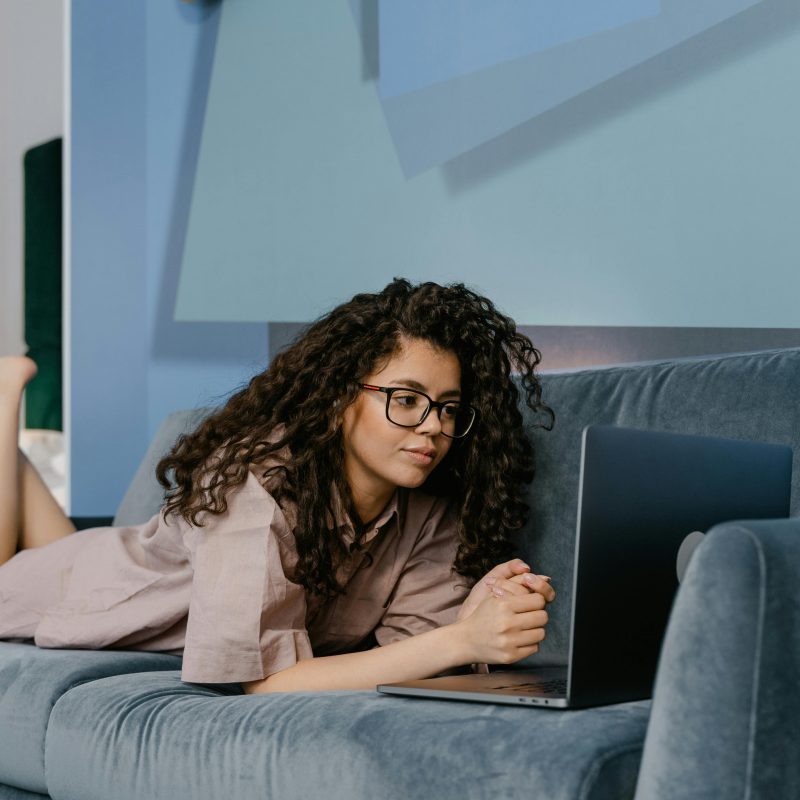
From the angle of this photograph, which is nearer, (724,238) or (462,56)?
(724,238)

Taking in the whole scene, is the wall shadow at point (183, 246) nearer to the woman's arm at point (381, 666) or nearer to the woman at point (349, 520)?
the woman at point (349, 520)

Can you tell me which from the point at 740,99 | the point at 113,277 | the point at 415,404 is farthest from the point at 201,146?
the point at 415,404

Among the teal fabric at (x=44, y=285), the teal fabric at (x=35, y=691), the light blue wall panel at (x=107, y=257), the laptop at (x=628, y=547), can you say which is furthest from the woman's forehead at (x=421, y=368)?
the teal fabric at (x=44, y=285)

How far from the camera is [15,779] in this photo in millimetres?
1758

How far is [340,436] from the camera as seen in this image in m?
1.80

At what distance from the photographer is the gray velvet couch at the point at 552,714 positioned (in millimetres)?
1007

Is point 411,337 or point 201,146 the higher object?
point 201,146

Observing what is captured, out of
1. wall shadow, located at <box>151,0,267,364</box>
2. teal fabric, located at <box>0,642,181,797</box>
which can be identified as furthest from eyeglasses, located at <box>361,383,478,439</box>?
wall shadow, located at <box>151,0,267,364</box>

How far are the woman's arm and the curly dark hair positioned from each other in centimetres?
15

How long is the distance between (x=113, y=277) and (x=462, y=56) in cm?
167

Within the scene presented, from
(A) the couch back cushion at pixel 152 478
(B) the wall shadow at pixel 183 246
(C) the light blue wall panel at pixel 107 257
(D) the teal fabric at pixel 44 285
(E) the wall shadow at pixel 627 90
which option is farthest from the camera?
(D) the teal fabric at pixel 44 285

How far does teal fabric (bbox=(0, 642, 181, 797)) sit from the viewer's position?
1.70 metres

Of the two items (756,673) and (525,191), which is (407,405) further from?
(525,191)

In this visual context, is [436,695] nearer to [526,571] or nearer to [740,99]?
[526,571]
